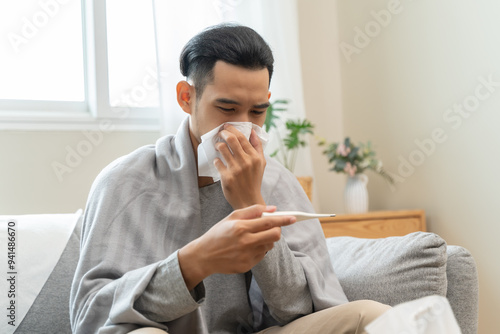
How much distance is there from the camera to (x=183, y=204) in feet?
4.45

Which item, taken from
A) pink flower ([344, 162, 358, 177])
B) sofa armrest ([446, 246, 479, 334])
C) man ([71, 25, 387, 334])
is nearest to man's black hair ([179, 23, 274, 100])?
man ([71, 25, 387, 334])

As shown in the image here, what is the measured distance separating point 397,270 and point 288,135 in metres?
1.36

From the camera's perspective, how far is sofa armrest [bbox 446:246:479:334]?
1342 mm

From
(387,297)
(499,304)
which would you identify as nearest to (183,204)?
(387,297)

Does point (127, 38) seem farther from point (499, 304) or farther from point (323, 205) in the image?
point (499, 304)

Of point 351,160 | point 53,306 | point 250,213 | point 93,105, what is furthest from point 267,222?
point 351,160

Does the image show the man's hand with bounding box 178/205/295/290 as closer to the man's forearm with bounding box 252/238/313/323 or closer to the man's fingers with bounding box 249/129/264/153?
the man's forearm with bounding box 252/238/313/323

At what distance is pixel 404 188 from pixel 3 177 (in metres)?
1.78

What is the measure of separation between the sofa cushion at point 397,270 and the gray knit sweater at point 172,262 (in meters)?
0.09

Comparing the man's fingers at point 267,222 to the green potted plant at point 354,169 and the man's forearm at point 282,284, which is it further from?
the green potted plant at point 354,169

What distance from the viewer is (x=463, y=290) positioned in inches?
53.6

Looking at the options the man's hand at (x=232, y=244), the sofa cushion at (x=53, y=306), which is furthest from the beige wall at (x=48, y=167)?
the man's hand at (x=232, y=244)

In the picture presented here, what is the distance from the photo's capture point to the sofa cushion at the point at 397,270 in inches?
53.2

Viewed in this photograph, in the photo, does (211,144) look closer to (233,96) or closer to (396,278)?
(233,96)
